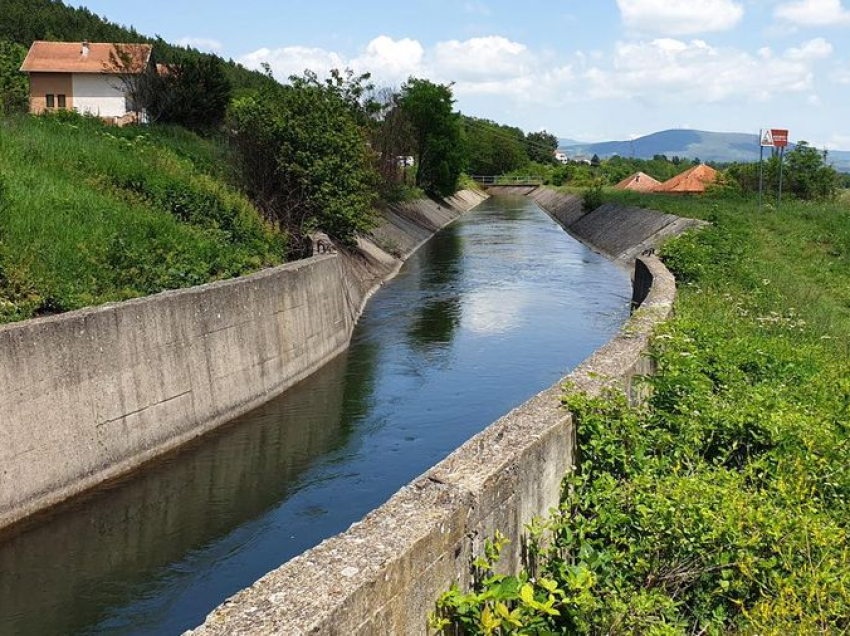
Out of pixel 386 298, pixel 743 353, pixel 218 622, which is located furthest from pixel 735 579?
pixel 386 298

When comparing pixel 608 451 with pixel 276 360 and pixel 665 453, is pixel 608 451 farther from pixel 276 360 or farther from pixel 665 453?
pixel 276 360

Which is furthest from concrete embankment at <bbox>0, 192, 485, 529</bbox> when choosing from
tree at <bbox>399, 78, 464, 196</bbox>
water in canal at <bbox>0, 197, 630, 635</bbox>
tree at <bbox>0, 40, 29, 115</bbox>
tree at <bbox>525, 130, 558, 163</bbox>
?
tree at <bbox>525, 130, 558, 163</bbox>

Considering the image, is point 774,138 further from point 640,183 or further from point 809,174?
point 640,183

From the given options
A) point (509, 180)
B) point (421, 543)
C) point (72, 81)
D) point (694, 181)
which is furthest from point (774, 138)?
point (509, 180)

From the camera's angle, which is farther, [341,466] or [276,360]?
[276,360]

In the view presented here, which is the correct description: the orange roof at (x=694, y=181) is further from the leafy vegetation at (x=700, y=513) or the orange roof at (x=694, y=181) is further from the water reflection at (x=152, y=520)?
the leafy vegetation at (x=700, y=513)

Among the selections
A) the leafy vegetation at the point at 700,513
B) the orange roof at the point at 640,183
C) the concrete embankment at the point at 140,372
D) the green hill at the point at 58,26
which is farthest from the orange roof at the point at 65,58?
the leafy vegetation at the point at 700,513

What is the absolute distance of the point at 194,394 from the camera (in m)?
12.9

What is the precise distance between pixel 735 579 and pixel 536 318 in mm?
17278

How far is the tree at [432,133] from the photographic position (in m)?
62.2

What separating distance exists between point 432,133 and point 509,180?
Result: 48.4 m

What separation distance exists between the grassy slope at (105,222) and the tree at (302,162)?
5.51 ft

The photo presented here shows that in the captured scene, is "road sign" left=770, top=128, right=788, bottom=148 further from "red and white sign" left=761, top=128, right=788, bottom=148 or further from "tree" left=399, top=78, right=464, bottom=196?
"tree" left=399, top=78, right=464, bottom=196

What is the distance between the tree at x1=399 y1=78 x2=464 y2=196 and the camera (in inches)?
2448
